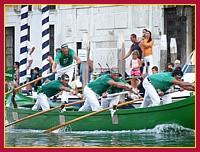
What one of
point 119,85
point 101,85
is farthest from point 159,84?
point 101,85

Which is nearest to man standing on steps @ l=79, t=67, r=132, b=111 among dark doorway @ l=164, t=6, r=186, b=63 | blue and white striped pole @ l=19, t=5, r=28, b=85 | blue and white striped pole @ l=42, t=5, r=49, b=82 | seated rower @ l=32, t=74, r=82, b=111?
seated rower @ l=32, t=74, r=82, b=111

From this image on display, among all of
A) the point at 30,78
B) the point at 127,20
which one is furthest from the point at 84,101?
the point at 127,20

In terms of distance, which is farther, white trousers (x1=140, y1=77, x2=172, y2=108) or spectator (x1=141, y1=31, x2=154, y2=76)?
spectator (x1=141, y1=31, x2=154, y2=76)

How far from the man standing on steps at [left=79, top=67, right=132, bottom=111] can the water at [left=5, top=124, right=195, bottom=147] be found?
60cm

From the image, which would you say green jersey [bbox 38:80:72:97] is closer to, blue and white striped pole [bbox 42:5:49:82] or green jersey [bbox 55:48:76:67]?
green jersey [bbox 55:48:76:67]

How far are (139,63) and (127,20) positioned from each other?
19.3 feet

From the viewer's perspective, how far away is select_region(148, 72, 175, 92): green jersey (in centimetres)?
1363

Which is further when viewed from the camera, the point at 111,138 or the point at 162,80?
the point at 162,80

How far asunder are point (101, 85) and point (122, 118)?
796 millimetres

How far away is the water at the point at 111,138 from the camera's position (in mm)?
12602

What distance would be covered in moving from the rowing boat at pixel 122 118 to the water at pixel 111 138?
0.34 ft

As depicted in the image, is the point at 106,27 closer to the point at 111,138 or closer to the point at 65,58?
the point at 65,58

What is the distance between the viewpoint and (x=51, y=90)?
15219 millimetres

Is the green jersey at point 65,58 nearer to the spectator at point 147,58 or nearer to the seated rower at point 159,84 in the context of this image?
the spectator at point 147,58
